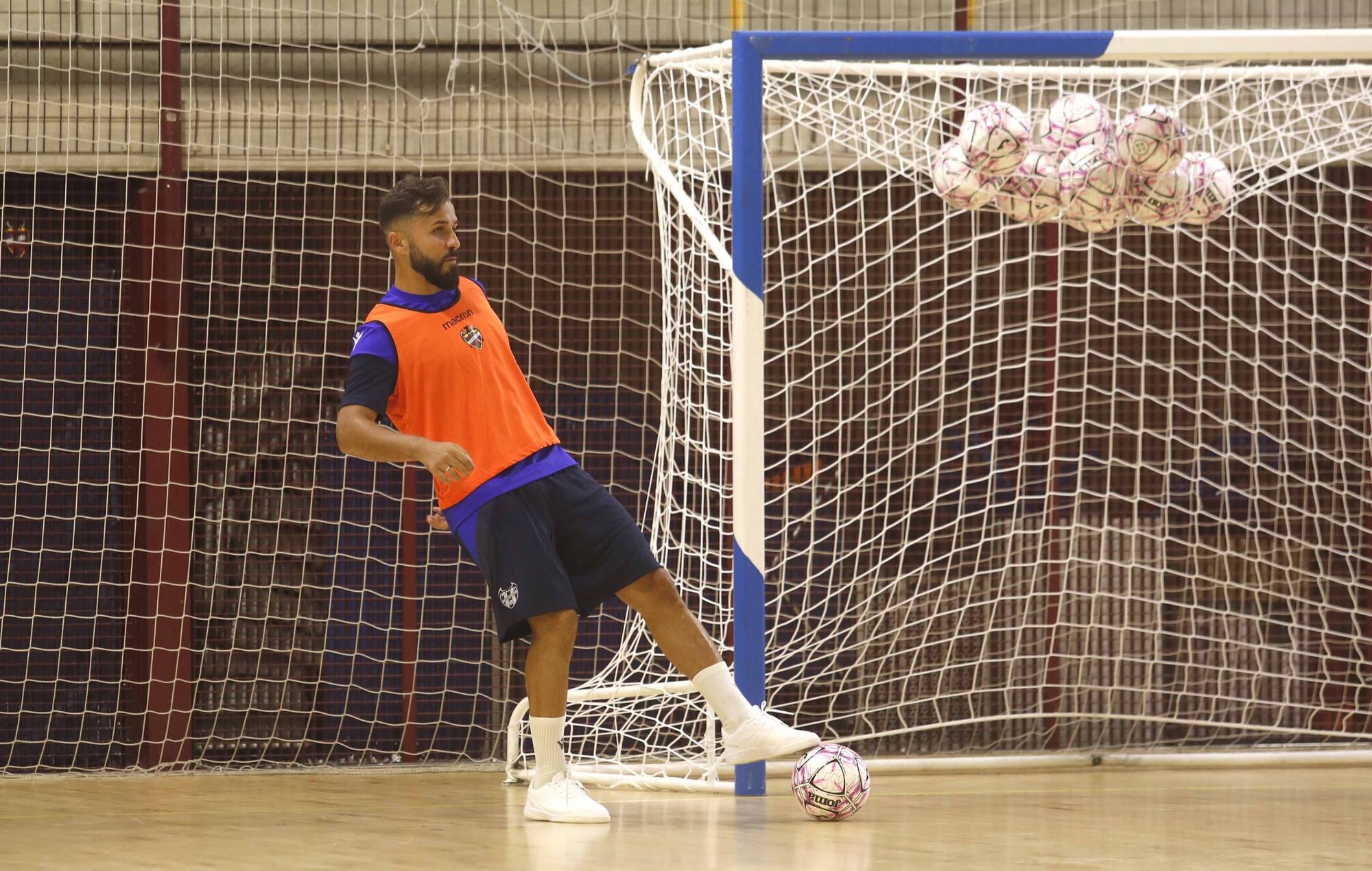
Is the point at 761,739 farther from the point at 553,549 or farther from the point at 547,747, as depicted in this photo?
the point at 553,549

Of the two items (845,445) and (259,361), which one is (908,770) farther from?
(259,361)

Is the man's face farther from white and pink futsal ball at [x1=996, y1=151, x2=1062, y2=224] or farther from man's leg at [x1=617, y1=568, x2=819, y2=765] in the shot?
white and pink futsal ball at [x1=996, y1=151, x2=1062, y2=224]

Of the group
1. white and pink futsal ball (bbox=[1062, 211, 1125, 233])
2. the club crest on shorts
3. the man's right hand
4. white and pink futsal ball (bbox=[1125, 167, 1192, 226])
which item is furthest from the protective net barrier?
the man's right hand

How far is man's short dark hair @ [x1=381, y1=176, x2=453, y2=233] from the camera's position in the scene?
388 cm

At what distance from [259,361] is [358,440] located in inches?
120

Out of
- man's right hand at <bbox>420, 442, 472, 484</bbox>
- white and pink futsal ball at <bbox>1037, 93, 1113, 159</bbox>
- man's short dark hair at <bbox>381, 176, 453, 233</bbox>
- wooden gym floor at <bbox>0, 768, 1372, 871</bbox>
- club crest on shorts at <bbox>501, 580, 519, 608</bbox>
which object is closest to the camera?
wooden gym floor at <bbox>0, 768, 1372, 871</bbox>

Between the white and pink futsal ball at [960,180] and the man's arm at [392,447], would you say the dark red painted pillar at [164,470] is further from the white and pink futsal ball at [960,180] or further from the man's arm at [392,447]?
the white and pink futsal ball at [960,180]

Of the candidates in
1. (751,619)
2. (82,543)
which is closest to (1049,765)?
(751,619)

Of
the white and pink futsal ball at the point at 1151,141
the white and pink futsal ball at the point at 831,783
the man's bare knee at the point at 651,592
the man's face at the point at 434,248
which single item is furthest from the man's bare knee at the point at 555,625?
the white and pink futsal ball at the point at 1151,141

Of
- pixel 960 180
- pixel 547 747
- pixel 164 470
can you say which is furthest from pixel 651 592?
pixel 164 470

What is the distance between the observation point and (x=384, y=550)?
6508 millimetres

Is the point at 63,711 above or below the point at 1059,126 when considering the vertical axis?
below

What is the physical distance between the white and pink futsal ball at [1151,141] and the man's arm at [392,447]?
7.86 feet

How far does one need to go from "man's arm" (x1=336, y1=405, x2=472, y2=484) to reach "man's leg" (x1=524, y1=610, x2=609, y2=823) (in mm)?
485
